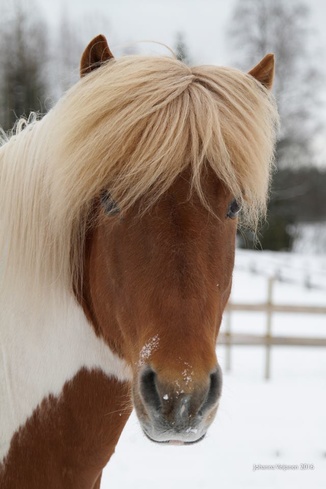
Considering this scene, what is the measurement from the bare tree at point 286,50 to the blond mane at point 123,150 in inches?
725

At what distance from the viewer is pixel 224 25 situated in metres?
19.7

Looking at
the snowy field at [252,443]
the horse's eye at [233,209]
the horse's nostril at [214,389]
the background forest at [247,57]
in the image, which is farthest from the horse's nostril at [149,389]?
the background forest at [247,57]

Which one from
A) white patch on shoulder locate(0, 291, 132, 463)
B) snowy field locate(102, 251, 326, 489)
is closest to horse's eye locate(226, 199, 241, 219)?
white patch on shoulder locate(0, 291, 132, 463)

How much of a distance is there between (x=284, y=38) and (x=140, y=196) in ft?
68.3

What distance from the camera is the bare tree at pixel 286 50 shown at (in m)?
19.1

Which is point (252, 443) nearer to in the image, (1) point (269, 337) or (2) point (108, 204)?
(1) point (269, 337)

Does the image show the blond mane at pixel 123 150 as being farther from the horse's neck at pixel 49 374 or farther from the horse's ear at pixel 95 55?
the horse's neck at pixel 49 374

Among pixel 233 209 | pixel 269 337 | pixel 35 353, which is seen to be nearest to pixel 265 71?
pixel 233 209

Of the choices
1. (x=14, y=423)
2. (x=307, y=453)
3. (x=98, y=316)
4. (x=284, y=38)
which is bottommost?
(x=307, y=453)

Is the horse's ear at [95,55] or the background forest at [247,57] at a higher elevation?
the horse's ear at [95,55]

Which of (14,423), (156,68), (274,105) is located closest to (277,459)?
(14,423)

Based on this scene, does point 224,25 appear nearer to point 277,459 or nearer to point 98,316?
point 277,459

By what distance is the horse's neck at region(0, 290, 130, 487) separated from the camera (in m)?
1.67

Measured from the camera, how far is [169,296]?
53.2 inches
